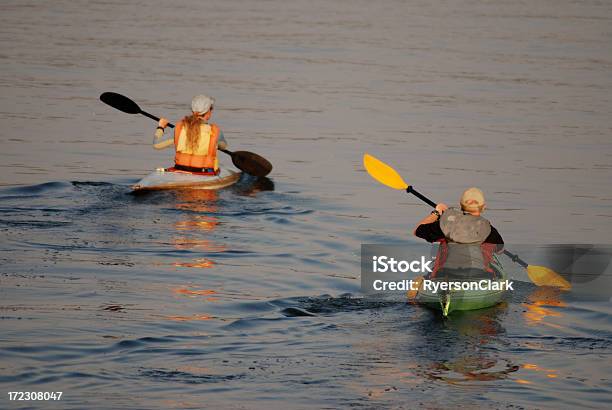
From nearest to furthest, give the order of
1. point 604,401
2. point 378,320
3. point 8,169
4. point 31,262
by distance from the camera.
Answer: point 604,401
point 378,320
point 31,262
point 8,169

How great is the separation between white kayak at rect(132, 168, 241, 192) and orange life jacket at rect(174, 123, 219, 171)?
17 cm

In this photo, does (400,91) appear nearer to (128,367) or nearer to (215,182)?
(215,182)

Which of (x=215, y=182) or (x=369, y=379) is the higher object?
(x=215, y=182)

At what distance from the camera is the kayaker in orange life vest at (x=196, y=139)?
61.6 feet

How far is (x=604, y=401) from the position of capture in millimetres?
10875

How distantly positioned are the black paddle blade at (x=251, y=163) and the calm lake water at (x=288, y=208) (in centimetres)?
24

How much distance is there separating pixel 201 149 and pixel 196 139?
223 mm

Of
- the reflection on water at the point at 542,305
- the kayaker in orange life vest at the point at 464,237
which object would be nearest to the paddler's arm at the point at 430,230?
the kayaker in orange life vest at the point at 464,237

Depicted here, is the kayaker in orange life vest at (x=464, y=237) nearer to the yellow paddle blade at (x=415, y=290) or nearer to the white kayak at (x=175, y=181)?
the yellow paddle blade at (x=415, y=290)

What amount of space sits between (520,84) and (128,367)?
24.4 m

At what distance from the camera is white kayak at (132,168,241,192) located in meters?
18.7

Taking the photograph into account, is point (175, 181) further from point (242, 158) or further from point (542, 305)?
point (542, 305)

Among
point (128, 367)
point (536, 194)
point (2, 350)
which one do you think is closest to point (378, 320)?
point (128, 367)

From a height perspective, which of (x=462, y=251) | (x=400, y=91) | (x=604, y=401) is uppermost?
(x=400, y=91)
